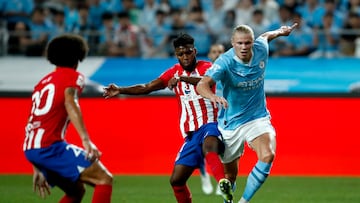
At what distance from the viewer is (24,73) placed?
16266 millimetres

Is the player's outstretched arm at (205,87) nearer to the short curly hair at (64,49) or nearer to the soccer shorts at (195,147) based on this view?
the soccer shorts at (195,147)

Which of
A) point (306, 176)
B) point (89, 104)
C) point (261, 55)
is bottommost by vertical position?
point (306, 176)

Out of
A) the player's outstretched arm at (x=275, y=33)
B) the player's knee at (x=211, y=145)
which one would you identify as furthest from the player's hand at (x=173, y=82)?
the player's outstretched arm at (x=275, y=33)

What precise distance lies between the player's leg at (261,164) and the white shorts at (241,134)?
0.08 m

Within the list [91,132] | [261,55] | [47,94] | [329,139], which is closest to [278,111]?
[329,139]

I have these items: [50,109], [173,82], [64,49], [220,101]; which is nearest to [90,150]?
[50,109]

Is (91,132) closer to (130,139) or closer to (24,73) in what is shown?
(130,139)

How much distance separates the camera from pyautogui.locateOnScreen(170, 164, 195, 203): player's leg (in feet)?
30.0

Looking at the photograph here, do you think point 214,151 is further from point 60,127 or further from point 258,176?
point 60,127

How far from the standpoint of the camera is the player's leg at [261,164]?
29.3ft

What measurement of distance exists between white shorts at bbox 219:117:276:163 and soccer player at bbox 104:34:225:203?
87mm

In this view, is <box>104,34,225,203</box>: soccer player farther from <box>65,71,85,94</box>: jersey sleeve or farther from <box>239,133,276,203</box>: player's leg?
<box>65,71,85,94</box>: jersey sleeve

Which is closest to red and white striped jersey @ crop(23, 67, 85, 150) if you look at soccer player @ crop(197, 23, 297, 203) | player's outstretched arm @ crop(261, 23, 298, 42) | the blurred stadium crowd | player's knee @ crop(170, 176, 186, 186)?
soccer player @ crop(197, 23, 297, 203)

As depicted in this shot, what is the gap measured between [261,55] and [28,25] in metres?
9.24
